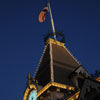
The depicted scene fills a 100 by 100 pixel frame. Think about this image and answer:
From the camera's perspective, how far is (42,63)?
26203mm

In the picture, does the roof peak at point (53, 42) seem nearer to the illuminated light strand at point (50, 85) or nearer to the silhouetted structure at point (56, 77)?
the silhouetted structure at point (56, 77)

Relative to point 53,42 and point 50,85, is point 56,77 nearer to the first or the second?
point 50,85

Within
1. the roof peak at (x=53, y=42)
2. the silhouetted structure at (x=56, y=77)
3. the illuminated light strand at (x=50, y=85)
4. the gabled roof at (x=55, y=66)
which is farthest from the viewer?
the roof peak at (x=53, y=42)

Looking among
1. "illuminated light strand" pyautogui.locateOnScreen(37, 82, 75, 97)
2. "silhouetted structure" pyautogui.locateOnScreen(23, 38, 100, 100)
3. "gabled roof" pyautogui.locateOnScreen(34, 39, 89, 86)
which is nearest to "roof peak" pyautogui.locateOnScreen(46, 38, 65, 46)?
"gabled roof" pyautogui.locateOnScreen(34, 39, 89, 86)

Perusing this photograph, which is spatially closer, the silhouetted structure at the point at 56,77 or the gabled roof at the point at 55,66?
the silhouetted structure at the point at 56,77

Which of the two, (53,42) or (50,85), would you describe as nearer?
(50,85)

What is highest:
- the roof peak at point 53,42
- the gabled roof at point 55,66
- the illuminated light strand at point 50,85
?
the roof peak at point 53,42

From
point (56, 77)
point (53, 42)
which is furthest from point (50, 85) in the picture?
point (53, 42)

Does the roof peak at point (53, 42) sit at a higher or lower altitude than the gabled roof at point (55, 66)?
higher

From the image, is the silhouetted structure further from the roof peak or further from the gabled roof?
the roof peak

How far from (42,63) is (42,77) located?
2.56 meters

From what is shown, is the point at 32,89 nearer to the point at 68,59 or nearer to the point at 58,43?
the point at 68,59

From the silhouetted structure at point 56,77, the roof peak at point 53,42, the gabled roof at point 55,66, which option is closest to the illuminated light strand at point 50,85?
the silhouetted structure at point 56,77

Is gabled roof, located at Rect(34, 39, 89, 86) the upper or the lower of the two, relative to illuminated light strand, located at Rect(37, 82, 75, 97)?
upper
